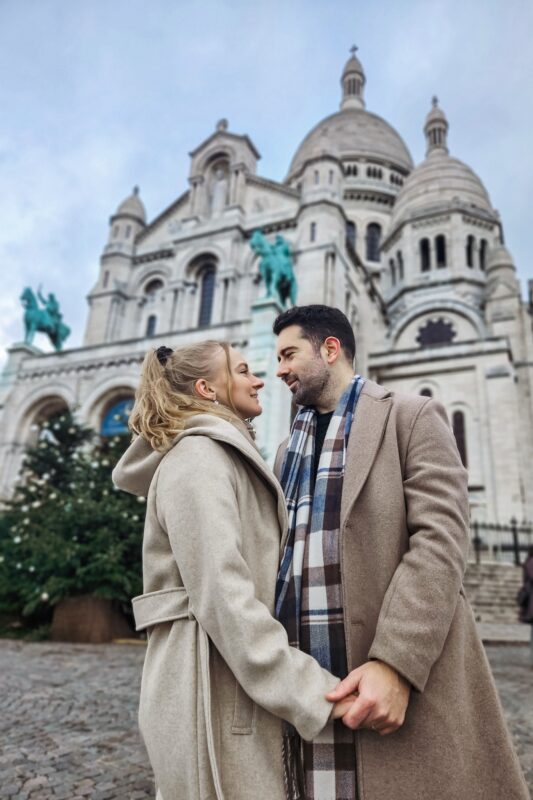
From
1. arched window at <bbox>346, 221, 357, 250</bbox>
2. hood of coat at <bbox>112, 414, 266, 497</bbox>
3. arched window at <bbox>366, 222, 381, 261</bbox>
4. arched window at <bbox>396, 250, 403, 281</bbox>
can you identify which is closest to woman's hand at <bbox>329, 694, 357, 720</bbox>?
hood of coat at <bbox>112, 414, 266, 497</bbox>

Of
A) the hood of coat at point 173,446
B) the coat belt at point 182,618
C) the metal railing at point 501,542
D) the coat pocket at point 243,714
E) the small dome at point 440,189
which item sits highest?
the small dome at point 440,189

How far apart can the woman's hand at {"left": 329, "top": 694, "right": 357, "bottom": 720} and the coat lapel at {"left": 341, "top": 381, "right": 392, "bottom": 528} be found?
0.51 metres

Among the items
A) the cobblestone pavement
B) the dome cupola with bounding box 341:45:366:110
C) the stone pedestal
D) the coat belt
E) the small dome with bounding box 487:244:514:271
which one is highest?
the dome cupola with bounding box 341:45:366:110

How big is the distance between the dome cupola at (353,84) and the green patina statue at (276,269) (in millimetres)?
42712

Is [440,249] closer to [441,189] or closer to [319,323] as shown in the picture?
[441,189]

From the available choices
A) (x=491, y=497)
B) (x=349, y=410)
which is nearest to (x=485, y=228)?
(x=491, y=497)

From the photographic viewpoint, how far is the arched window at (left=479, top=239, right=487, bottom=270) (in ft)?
97.1

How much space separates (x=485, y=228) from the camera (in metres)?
30.3

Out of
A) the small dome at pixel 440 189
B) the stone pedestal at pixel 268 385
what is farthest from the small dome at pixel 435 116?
the stone pedestal at pixel 268 385

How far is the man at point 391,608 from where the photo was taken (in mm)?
1593

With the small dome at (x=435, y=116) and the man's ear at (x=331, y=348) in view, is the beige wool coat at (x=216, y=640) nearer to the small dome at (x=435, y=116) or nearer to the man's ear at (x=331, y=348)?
the man's ear at (x=331, y=348)

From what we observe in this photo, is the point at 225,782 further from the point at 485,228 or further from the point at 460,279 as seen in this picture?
the point at 485,228

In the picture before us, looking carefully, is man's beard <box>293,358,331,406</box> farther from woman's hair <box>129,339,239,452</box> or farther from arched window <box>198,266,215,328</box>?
arched window <box>198,266,215,328</box>

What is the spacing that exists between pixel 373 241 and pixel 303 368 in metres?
37.3
